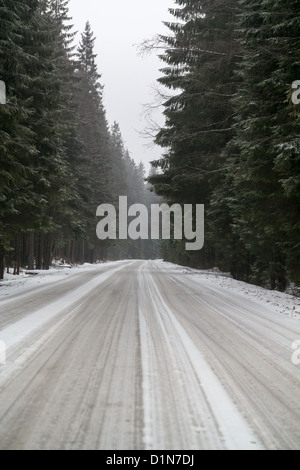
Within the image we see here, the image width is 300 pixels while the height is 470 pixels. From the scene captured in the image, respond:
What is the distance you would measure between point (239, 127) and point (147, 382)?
37.1 feet

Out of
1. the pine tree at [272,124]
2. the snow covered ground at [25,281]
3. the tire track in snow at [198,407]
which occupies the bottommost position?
the tire track in snow at [198,407]

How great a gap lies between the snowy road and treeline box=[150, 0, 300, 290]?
451cm

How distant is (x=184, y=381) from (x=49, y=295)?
278 inches

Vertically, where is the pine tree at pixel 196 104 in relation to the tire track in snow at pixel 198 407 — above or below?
above

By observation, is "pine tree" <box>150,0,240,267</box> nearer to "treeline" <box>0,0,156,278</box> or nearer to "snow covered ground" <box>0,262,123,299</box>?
"treeline" <box>0,0,156,278</box>

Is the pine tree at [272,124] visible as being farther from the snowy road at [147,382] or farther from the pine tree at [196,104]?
the snowy road at [147,382]

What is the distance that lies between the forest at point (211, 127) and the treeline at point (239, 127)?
0.14 ft

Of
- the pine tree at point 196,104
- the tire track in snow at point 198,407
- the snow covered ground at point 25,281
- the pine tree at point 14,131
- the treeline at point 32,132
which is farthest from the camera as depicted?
the pine tree at point 196,104

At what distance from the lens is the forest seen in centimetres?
957

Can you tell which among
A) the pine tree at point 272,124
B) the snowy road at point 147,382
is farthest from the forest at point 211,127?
the snowy road at point 147,382

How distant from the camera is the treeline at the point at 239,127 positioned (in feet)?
30.4

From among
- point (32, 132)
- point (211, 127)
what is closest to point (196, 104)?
point (211, 127)
